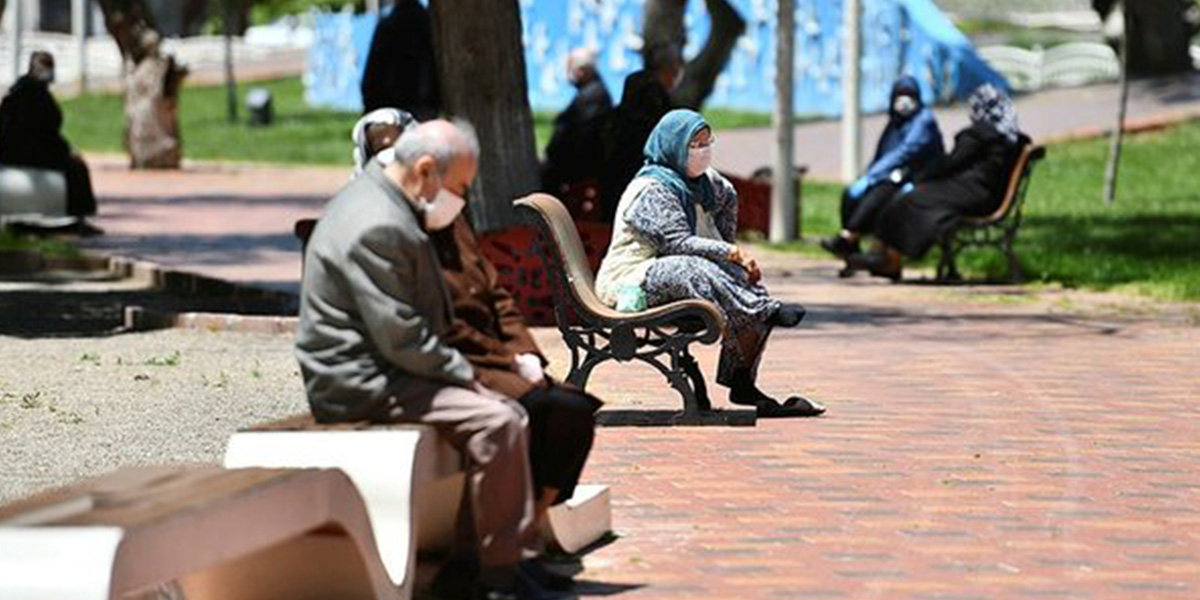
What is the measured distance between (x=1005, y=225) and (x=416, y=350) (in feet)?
43.3

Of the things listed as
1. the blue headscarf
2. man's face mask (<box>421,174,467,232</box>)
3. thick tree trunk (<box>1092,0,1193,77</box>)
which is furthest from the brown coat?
thick tree trunk (<box>1092,0,1193,77</box>)

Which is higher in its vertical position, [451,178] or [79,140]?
[451,178]

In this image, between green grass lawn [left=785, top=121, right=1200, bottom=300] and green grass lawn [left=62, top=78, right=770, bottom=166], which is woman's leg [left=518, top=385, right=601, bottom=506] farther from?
green grass lawn [left=62, top=78, right=770, bottom=166]

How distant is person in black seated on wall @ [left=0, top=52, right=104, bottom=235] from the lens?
84.2ft

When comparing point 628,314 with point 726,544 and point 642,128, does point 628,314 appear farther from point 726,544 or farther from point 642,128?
point 642,128

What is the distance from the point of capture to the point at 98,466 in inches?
434

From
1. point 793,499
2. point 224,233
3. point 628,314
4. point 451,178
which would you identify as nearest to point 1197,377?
point 628,314

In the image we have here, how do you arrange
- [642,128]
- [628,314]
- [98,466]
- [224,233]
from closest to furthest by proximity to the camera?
[98,466] < [628,314] < [642,128] < [224,233]

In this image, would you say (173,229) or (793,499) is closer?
(793,499)

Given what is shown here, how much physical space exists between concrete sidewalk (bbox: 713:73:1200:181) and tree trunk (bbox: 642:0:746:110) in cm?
439

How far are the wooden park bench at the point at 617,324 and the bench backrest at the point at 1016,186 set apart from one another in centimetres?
825

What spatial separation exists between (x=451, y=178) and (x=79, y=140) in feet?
139

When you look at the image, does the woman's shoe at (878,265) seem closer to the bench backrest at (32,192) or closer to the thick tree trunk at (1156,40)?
the bench backrest at (32,192)

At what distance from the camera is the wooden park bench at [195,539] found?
6.48 m
